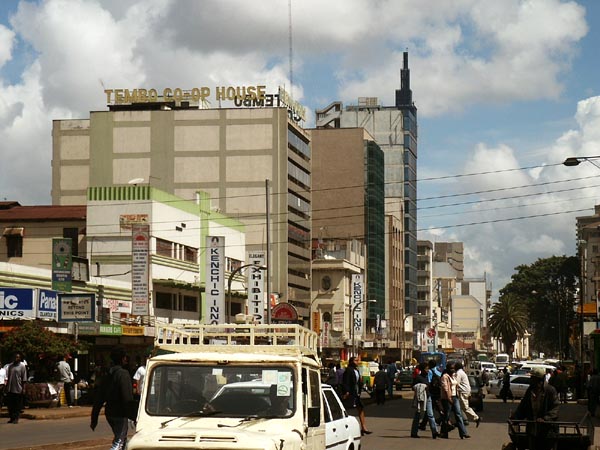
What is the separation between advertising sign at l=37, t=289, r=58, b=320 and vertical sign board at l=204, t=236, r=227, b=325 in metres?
18.0

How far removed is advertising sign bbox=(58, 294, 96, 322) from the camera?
148ft

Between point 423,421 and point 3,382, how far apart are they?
12159 mm

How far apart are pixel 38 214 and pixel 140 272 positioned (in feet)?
53.0

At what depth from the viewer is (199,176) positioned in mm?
95500

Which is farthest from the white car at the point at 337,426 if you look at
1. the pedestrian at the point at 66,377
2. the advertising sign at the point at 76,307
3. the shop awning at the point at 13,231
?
the shop awning at the point at 13,231

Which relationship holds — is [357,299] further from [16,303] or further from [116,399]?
[116,399]

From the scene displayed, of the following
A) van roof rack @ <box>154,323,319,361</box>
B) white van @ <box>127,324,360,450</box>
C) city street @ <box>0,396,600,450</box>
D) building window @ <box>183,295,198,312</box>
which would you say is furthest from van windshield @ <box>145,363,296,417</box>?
building window @ <box>183,295,198,312</box>

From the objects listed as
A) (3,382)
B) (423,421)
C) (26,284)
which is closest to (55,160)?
(26,284)

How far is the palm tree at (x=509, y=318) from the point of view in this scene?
166 m

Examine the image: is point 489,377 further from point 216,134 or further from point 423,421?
point 423,421

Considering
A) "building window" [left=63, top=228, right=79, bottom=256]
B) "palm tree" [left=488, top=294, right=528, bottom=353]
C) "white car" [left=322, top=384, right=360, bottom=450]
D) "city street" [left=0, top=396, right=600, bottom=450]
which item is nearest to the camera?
"white car" [left=322, top=384, right=360, bottom=450]

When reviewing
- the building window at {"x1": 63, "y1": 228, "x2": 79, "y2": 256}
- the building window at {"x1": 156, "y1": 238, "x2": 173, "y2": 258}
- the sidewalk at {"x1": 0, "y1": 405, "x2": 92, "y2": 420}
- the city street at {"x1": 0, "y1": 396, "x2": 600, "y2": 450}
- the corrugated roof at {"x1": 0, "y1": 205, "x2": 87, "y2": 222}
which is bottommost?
the city street at {"x1": 0, "y1": 396, "x2": 600, "y2": 450}

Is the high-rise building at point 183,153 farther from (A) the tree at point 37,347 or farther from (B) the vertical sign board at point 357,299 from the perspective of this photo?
(A) the tree at point 37,347

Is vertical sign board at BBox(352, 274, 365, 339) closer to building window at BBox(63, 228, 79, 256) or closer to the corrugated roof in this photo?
the corrugated roof
